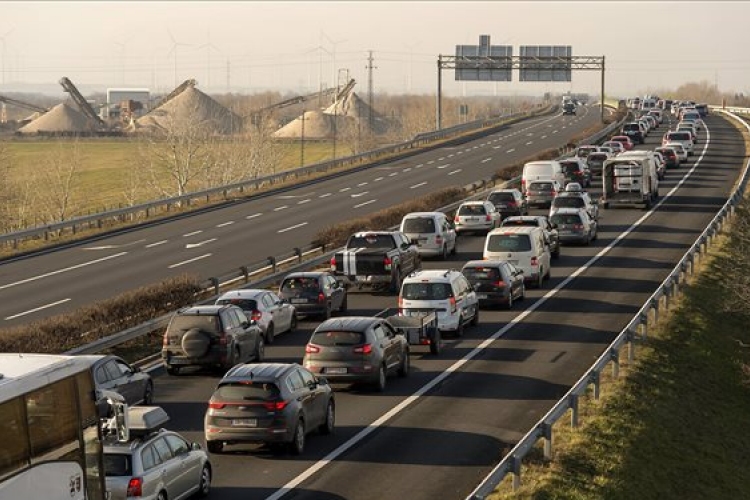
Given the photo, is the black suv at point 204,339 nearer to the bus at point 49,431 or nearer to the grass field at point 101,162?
the bus at point 49,431

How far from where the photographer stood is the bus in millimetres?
14133

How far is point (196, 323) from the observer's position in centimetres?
3012

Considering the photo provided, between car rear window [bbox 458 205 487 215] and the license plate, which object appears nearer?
the license plate

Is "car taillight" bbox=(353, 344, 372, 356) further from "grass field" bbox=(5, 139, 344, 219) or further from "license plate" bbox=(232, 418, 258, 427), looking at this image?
"grass field" bbox=(5, 139, 344, 219)

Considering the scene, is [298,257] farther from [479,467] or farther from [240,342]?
[479,467]

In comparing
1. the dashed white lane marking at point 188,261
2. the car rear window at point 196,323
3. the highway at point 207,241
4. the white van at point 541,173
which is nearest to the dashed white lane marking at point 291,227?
the highway at point 207,241

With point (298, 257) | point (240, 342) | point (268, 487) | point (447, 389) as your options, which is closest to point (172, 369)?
→ point (240, 342)

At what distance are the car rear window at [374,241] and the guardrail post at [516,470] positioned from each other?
72.1 feet

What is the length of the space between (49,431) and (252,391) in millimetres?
7928

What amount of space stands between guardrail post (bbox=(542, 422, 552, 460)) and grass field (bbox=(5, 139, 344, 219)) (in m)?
90.4

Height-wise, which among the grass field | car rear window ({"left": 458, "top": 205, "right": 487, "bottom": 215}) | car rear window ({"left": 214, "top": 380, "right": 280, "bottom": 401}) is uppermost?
car rear window ({"left": 214, "top": 380, "right": 280, "bottom": 401})

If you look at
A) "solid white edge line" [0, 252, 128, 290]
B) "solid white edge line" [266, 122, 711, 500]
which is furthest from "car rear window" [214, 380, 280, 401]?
"solid white edge line" [0, 252, 128, 290]

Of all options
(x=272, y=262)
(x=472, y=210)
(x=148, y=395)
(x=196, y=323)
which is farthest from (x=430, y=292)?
(x=472, y=210)

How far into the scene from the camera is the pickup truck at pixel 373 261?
41781 mm
